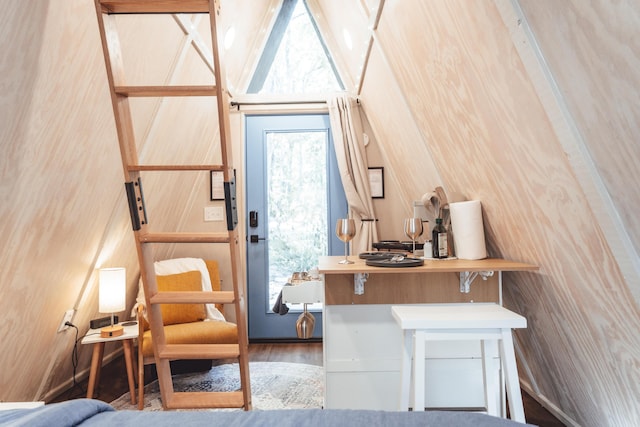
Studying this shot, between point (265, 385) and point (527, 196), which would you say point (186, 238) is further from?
point (265, 385)

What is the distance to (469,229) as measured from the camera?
215 centimetres

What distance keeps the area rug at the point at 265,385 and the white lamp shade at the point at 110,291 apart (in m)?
0.54

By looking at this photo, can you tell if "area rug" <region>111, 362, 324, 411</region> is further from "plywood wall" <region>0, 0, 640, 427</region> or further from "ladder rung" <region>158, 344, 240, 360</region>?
"ladder rung" <region>158, 344, 240, 360</region>

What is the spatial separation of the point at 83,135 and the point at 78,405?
1.35 meters

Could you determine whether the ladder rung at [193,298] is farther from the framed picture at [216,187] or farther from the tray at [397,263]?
the framed picture at [216,187]

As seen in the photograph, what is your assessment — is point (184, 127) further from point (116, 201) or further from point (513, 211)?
point (513, 211)

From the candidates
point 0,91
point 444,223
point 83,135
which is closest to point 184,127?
point 83,135

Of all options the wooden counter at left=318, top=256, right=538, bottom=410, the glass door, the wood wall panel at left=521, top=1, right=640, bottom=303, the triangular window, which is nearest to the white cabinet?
the wooden counter at left=318, top=256, right=538, bottom=410

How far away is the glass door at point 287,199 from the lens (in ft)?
12.3

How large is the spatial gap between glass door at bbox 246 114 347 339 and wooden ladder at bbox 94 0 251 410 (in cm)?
190

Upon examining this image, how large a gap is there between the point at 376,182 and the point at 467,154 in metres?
1.80

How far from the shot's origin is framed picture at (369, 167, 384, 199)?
3.76m

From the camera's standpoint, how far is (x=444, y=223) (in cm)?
246

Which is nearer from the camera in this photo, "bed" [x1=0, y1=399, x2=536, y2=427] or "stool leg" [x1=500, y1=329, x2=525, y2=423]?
"bed" [x1=0, y1=399, x2=536, y2=427]
